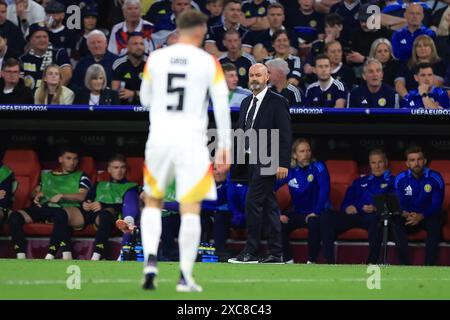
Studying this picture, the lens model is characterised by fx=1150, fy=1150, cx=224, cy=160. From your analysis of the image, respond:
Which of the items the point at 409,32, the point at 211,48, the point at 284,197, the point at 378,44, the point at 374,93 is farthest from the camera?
the point at 211,48

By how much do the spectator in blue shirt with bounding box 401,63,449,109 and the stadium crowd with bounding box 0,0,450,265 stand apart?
0.6 inches

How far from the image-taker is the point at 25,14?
1584cm

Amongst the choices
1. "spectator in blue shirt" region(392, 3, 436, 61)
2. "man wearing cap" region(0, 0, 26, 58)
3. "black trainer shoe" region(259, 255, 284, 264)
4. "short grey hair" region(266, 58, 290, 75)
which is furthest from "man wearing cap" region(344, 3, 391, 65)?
"man wearing cap" region(0, 0, 26, 58)

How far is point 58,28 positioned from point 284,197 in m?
4.12

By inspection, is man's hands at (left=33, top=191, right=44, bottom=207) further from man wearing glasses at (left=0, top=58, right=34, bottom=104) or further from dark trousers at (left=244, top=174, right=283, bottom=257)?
dark trousers at (left=244, top=174, right=283, bottom=257)

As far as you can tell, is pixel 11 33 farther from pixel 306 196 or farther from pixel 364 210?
pixel 364 210

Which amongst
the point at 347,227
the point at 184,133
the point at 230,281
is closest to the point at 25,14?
the point at 347,227

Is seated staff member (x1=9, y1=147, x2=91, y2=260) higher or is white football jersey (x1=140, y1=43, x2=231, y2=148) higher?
white football jersey (x1=140, y1=43, x2=231, y2=148)

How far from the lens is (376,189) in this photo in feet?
43.5

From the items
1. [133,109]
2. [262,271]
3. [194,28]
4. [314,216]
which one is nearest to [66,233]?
[133,109]

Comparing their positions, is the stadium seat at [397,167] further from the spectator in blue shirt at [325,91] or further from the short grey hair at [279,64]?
the short grey hair at [279,64]

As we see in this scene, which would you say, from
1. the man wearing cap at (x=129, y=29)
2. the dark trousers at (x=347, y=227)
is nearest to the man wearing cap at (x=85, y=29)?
the man wearing cap at (x=129, y=29)

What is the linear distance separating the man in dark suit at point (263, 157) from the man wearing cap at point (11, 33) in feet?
15.4

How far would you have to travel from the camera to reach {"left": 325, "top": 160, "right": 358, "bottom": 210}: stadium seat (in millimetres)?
13709
